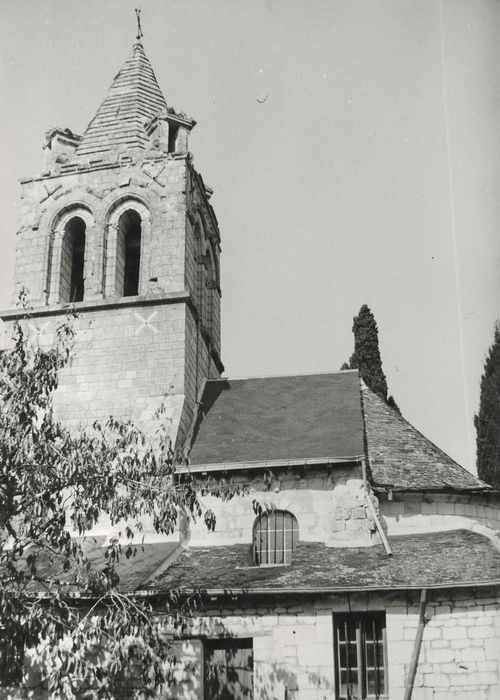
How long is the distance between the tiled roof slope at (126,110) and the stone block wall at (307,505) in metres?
10.7

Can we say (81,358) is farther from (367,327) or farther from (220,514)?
(367,327)

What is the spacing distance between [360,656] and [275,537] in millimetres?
3362

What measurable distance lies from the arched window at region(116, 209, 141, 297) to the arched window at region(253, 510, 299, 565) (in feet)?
24.9

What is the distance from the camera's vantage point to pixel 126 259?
23375mm

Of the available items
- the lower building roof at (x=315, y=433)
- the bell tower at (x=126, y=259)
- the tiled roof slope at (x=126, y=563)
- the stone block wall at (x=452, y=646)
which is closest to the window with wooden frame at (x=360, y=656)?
the stone block wall at (x=452, y=646)

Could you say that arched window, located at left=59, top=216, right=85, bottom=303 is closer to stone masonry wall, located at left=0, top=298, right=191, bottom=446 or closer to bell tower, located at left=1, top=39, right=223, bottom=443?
bell tower, located at left=1, top=39, right=223, bottom=443

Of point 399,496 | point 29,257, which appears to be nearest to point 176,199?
point 29,257

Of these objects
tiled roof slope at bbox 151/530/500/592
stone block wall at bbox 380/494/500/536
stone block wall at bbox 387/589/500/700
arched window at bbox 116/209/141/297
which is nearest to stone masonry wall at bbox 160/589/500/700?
stone block wall at bbox 387/589/500/700

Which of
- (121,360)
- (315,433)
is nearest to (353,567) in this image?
(315,433)

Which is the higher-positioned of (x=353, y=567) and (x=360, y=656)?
(x=353, y=567)

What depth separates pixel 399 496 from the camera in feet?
54.9

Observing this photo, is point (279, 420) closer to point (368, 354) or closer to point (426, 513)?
point (426, 513)

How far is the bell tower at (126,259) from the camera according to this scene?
19.9m

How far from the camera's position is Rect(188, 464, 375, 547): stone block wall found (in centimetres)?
1636
